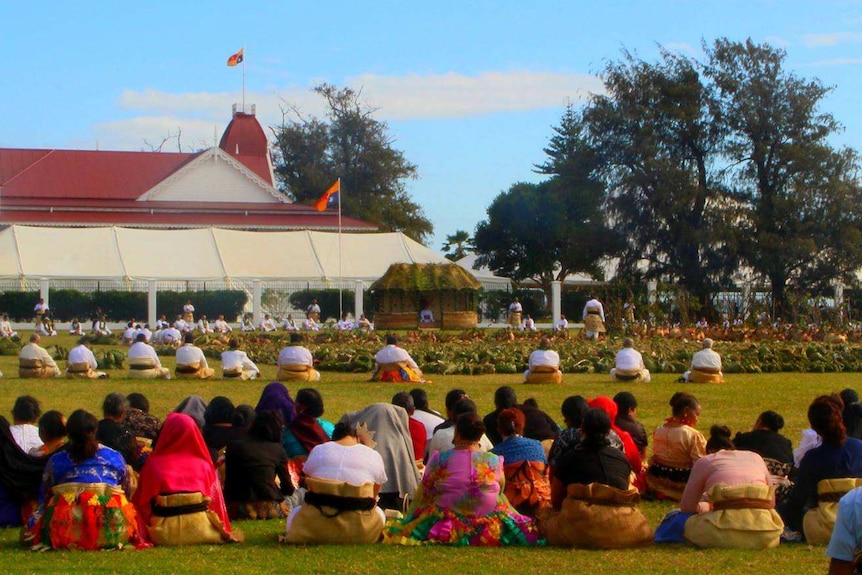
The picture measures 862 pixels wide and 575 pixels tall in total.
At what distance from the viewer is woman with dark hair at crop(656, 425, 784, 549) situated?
773cm

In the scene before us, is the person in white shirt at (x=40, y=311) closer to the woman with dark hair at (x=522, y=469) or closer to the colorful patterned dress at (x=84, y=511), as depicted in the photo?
the colorful patterned dress at (x=84, y=511)

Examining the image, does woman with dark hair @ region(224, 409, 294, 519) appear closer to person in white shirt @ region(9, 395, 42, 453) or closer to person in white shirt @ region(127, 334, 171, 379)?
person in white shirt @ region(9, 395, 42, 453)

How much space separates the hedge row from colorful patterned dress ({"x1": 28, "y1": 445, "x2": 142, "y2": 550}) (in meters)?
37.4

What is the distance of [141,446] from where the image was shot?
370 inches

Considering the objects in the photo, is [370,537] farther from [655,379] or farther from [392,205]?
[392,205]

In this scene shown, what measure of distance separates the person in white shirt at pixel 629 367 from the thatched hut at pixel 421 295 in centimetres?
2096

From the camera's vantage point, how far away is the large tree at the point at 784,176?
1820 inches

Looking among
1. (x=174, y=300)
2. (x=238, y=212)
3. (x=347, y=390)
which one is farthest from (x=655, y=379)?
(x=238, y=212)

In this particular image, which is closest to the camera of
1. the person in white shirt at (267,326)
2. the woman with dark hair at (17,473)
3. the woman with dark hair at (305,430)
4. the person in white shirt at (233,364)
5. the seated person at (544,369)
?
the woman with dark hair at (17,473)

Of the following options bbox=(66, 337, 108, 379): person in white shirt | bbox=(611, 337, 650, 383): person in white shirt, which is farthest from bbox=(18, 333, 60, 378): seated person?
bbox=(611, 337, 650, 383): person in white shirt

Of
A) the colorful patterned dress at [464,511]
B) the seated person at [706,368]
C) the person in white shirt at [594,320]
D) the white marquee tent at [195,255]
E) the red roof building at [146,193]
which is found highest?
the red roof building at [146,193]

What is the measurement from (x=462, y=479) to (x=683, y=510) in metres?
1.50

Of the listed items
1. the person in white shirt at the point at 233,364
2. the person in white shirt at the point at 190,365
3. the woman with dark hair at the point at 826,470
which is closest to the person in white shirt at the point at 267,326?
the person in white shirt at the point at 190,365

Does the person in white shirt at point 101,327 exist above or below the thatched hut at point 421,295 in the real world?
below
